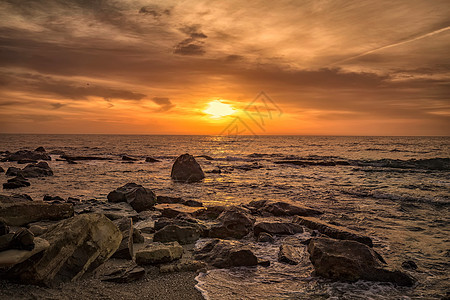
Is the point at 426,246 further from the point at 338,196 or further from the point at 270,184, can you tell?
the point at 270,184

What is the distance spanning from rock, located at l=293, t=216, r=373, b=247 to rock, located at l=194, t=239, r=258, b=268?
106 inches

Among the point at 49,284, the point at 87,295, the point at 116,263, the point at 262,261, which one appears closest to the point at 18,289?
the point at 49,284

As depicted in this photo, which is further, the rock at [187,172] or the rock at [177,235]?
the rock at [187,172]

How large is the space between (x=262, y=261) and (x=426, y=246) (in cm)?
437

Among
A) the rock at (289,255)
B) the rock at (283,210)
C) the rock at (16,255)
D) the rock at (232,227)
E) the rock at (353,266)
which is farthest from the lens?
the rock at (283,210)

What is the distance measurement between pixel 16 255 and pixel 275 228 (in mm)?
5826

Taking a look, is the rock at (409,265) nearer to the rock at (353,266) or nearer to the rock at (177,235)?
the rock at (353,266)

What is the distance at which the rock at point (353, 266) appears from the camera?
4.96 metres

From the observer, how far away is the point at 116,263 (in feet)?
16.9

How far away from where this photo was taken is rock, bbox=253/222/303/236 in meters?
7.54

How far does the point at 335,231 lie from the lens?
725 cm

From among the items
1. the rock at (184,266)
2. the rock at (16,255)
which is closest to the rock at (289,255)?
the rock at (184,266)

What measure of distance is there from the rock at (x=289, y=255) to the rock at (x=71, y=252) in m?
3.39

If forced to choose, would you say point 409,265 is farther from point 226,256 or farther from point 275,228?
point 226,256
